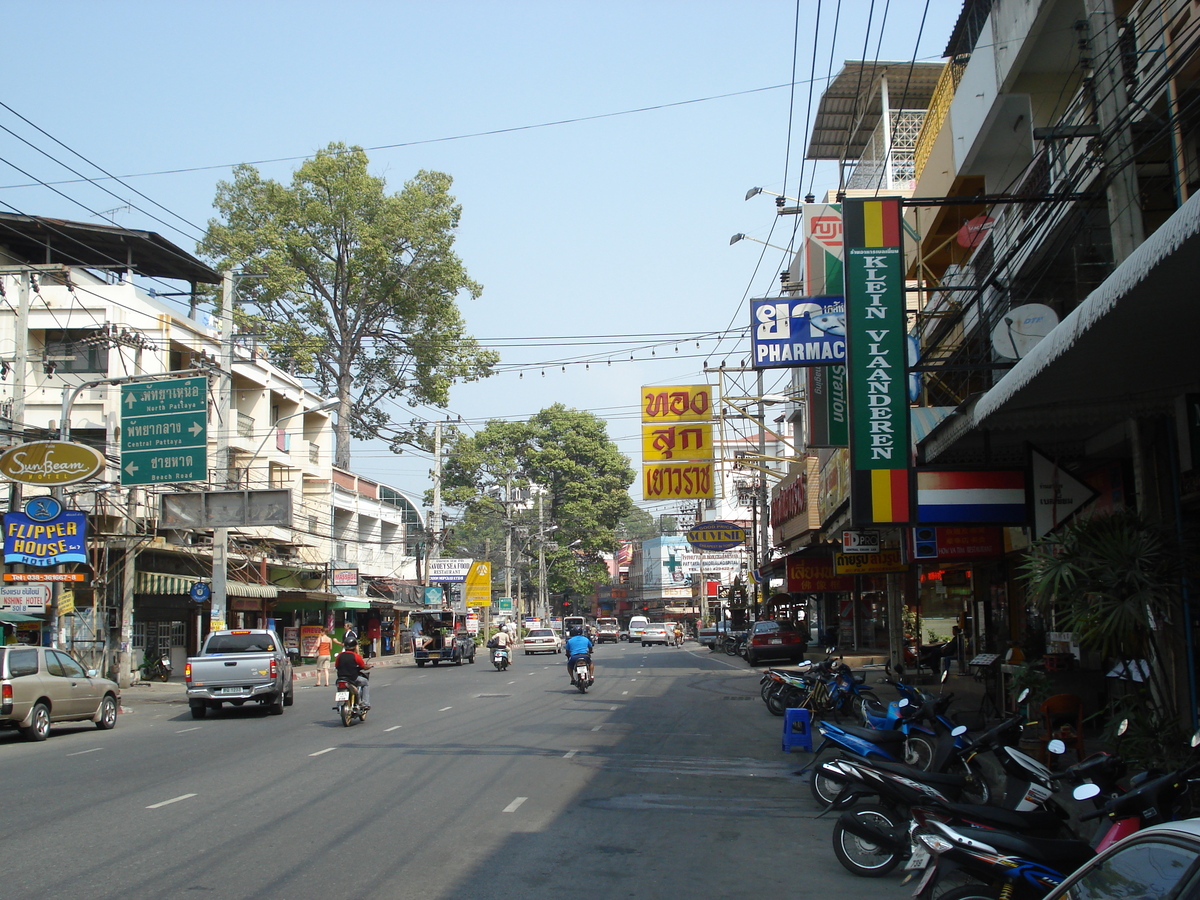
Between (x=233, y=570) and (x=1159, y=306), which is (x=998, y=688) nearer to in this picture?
(x=1159, y=306)

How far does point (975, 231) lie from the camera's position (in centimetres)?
1772

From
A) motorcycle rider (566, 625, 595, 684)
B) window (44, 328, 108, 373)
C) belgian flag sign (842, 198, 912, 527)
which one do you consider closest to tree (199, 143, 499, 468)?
window (44, 328, 108, 373)

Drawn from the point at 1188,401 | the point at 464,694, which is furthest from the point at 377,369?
the point at 1188,401

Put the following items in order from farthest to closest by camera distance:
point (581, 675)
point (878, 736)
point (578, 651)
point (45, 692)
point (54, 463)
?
point (578, 651)
point (581, 675)
point (54, 463)
point (45, 692)
point (878, 736)

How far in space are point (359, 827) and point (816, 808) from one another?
4356mm

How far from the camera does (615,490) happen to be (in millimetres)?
66062

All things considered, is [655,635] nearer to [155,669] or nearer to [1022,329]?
[155,669]

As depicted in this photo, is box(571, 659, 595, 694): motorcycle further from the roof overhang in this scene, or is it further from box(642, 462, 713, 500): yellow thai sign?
the roof overhang

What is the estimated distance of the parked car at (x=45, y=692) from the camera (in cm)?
1658

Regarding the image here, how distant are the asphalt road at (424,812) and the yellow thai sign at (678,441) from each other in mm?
10359

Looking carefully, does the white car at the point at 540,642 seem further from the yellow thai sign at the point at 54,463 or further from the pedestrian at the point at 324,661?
the yellow thai sign at the point at 54,463

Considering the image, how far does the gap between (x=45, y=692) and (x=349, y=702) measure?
5087mm

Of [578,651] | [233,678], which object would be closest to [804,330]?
[578,651]

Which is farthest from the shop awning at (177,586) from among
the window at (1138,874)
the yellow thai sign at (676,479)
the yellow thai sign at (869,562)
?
the window at (1138,874)
